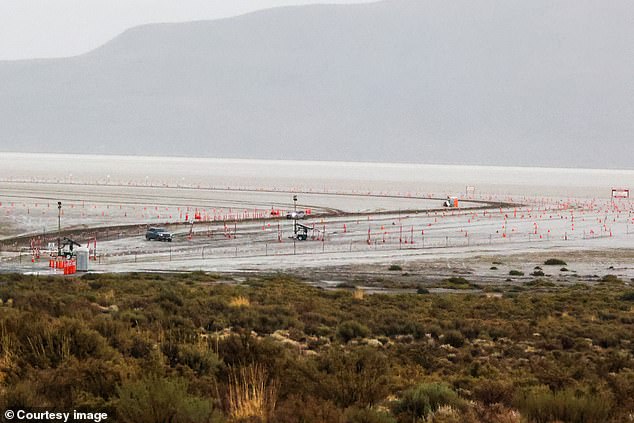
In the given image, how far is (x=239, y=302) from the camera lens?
24734 mm

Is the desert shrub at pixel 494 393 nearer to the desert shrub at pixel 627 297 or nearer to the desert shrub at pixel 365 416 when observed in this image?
the desert shrub at pixel 365 416

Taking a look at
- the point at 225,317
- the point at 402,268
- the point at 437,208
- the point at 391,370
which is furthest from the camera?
the point at 437,208

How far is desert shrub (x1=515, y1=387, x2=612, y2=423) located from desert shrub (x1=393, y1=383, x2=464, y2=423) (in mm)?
1050

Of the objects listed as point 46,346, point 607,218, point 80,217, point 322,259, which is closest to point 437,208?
point 607,218

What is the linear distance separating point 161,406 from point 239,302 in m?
14.8

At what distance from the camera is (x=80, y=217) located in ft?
263

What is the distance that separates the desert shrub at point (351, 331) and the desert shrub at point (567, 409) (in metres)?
8.65

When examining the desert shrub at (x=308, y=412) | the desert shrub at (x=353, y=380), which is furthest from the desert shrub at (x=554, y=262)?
the desert shrub at (x=308, y=412)

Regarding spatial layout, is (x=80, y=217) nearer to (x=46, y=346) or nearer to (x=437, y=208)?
(x=437, y=208)

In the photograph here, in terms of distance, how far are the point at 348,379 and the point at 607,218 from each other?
86.6 meters

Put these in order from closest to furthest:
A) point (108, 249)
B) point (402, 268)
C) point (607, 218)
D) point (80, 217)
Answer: point (402, 268), point (108, 249), point (80, 217), point (607, 218)

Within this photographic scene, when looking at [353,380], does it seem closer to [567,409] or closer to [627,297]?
[567,409]

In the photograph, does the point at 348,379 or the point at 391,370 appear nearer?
the point at 348,379

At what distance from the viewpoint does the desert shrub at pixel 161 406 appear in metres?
9.86
